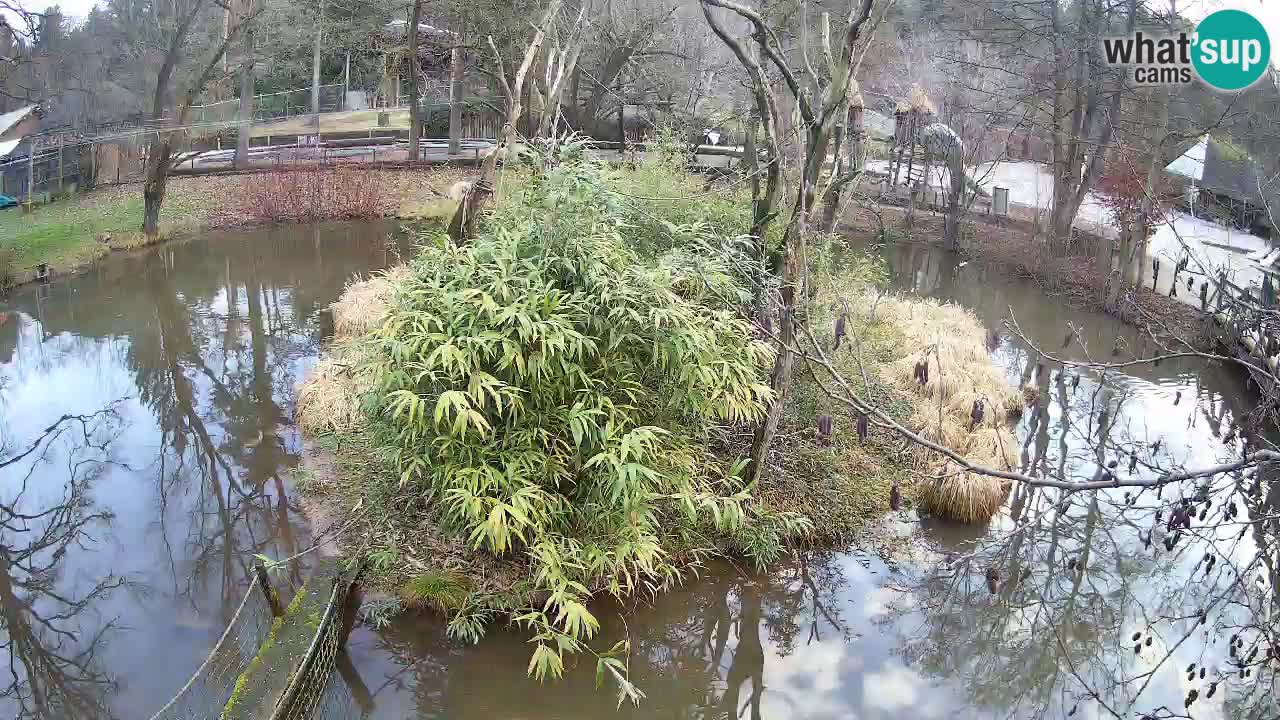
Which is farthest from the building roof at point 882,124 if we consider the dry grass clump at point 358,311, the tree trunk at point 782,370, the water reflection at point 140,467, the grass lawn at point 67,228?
the tree trunk at point 782,370

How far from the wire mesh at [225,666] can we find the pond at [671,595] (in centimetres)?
22

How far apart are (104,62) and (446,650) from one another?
19.6 m

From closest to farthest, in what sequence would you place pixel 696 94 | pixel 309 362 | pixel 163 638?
1. pixel 163 638
2. pixel 309 362
3. pixel 696 94

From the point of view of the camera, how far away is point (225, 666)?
5508 millimetres

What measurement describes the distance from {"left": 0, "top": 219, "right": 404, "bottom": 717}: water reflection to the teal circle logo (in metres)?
9.97

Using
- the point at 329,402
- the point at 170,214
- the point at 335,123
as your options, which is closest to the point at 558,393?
the point at 329,402

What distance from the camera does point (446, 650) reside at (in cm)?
582

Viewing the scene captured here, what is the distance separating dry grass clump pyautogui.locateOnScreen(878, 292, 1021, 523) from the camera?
24.4 feet

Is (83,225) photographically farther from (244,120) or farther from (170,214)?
(244,120)

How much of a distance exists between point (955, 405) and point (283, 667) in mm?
6094

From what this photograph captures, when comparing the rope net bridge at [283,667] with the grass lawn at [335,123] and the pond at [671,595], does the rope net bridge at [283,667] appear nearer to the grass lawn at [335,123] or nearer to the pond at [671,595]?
the pond at [671,595]

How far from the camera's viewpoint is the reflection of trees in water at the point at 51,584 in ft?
18.3

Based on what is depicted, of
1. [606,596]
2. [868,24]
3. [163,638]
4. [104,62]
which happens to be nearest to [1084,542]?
[606,596]

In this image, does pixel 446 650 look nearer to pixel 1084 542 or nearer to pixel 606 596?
pixel 606 596
